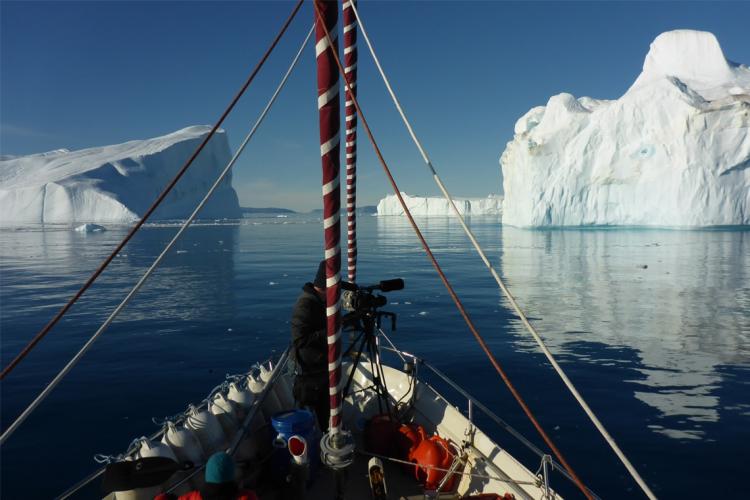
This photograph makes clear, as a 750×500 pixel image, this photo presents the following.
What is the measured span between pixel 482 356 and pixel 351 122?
8.34m

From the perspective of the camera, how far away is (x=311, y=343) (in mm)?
4867

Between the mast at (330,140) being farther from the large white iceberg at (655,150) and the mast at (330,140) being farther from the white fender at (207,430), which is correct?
the large white iceberg at (655,150)

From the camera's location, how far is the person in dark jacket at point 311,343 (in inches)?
189

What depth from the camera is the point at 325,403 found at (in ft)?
16.7

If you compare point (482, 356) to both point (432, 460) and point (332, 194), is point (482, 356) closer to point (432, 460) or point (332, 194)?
point (432, 460)

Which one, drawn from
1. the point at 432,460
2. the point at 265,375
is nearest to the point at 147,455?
the point at 265,375

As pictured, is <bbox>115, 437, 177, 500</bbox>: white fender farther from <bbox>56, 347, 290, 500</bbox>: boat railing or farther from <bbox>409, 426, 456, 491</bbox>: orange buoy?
<bbox>409, 426, 456, 491</bbox>: orange buoy

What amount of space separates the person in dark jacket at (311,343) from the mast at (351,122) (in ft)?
4.95

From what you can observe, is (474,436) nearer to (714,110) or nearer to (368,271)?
(368,271)

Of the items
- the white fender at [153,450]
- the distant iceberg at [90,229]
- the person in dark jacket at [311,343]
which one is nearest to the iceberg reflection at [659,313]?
the person in dark jacket at [311,343]

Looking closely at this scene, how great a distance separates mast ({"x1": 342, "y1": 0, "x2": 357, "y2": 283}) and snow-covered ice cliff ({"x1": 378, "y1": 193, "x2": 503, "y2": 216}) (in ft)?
428

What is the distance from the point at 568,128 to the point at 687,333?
147 ft

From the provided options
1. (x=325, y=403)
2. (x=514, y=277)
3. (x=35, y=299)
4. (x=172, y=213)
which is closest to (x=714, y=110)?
(x=514, y=277)

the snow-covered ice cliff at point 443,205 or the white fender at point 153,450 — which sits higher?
the snow-covered ice cliff at point 443,205
